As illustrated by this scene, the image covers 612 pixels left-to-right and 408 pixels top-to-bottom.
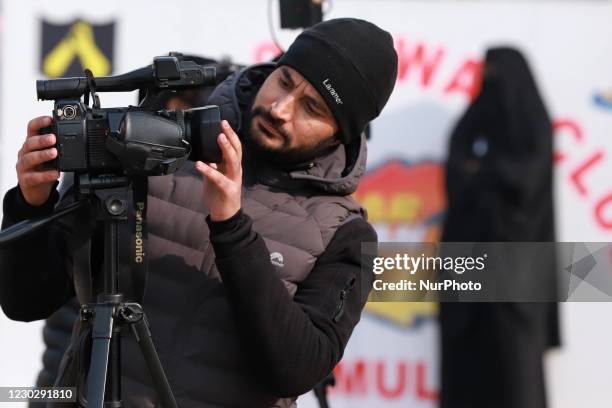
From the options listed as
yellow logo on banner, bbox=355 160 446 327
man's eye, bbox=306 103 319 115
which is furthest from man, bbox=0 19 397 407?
yellow logo on banner, bbox=355 160 446 327

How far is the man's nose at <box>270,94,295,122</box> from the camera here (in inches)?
55.3

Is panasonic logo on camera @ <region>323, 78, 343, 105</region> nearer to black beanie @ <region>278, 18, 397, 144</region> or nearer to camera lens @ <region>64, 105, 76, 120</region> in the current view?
black beanie @ <region>278, 18, 397, 144</region>

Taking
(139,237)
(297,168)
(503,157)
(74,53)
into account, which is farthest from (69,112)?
(503,157)

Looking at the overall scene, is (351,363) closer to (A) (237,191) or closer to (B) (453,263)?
(B) (453,263)

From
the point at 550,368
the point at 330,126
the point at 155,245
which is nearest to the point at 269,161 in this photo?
the point at 330,126

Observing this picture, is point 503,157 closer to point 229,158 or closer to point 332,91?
point 332,91

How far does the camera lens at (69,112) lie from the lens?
1203 millimetres

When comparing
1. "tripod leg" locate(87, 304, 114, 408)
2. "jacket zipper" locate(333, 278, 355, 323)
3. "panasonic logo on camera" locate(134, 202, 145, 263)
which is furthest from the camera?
"jacket zipper" locate(333, 278, 355, 323)

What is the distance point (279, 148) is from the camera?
4.69 feet

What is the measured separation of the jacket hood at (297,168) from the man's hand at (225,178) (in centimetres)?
22

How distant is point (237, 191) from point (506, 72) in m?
1.83

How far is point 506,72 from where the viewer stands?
290cm

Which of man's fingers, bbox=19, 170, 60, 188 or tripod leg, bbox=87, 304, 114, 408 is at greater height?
man's fingers, bbox=19, 170, 60, 188

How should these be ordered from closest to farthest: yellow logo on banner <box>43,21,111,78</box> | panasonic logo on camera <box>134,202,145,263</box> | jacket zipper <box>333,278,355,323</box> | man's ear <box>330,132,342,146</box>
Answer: panasonic logo on camera <box>134,202,145,263</box>
jacket zipper <box>333,278,355,323</box>
man's ear <box>330,132,342,146</box>
yellow logo on banner <box>43,21,111,78</box>
